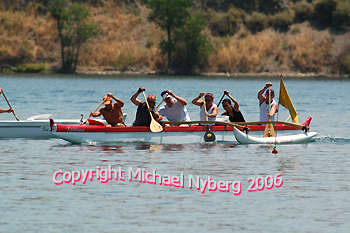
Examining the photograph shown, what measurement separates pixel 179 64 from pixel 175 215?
80.4 metres

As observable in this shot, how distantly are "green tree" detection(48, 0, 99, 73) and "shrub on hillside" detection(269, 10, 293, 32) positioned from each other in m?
25.6

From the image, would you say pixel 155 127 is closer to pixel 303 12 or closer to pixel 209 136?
pixel 209 136

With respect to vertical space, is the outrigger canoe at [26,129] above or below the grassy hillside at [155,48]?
below

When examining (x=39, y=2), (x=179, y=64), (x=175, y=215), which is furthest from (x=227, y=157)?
(x=39, y=2)

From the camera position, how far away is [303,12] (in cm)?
9650

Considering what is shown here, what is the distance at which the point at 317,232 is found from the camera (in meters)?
9.66

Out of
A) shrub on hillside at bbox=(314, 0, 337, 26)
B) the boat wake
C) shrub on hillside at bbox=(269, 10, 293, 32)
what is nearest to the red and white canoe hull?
the boat wake

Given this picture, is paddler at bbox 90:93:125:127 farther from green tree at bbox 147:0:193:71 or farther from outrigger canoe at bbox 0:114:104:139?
green tree at bbox 147:0:193:71

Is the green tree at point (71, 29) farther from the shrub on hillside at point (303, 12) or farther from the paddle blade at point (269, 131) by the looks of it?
the paddle blade at point (269, 131)

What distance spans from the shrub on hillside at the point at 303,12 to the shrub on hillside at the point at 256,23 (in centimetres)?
483

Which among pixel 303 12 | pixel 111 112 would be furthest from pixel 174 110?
pixel 303 12

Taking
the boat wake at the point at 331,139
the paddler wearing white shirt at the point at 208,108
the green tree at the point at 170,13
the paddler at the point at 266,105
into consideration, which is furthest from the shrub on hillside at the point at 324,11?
the paddler wearing white shirt at the point at 208,108

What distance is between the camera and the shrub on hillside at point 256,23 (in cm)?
9569

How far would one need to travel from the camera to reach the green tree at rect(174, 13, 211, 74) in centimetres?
8706
